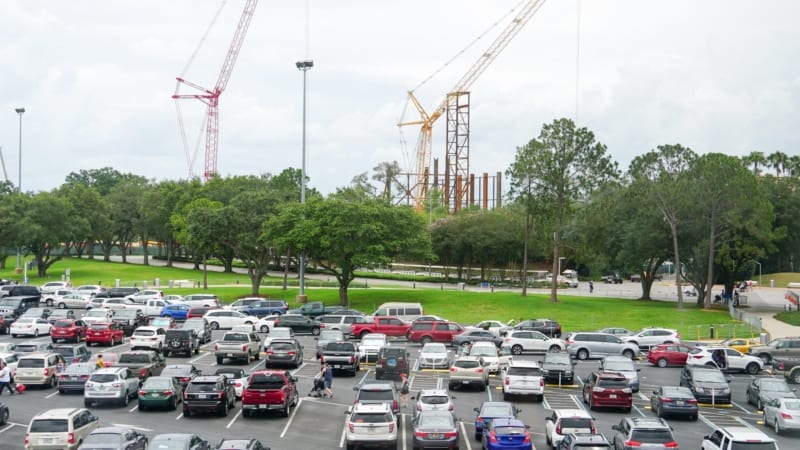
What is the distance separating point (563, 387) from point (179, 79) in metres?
157

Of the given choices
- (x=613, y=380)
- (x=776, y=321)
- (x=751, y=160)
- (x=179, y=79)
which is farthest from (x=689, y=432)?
(x=179, y=79)

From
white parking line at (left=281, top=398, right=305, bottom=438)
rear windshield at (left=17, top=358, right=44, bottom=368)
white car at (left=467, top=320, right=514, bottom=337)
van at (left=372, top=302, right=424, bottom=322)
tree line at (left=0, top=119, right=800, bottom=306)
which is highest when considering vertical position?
tree line at (left=0, top=119, right=800, bottom=306)

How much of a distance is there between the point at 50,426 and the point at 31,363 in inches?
502

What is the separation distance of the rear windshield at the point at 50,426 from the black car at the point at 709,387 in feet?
78.3

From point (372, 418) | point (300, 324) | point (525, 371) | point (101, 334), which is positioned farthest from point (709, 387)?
point (101, 334)

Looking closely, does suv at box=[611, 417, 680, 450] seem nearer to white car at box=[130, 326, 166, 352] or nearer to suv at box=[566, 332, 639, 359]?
Result: suv at box=[566, 332, 639, 359]

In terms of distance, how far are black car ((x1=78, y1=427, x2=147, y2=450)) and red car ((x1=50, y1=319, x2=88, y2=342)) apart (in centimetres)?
2879

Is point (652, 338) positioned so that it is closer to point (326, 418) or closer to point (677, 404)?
point (677, 404)

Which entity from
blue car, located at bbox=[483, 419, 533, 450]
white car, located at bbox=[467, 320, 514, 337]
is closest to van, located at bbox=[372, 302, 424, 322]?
white car, located at bbox=[467, 320, 514, 337]

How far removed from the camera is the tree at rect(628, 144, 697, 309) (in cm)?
7594

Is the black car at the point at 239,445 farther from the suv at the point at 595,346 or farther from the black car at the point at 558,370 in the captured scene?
the suv at the point at 595,346

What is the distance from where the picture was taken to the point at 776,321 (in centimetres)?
6938

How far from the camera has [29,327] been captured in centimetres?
5331

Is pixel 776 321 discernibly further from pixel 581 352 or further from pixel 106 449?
pixel 106 449
